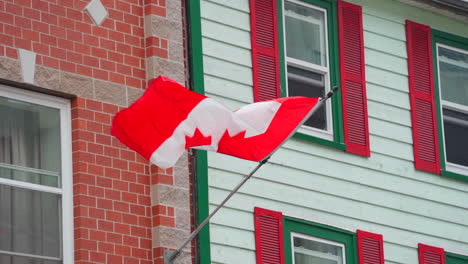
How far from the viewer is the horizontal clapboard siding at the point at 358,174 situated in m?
17.0

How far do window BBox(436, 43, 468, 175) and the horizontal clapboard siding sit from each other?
0.33 m

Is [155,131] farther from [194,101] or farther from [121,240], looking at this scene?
[121,240]

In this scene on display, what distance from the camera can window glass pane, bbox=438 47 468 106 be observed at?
20.2 metres

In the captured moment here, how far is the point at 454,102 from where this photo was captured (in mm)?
20234

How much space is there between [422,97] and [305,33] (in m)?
1.80

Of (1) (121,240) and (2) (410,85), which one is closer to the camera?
(1) (121,240)

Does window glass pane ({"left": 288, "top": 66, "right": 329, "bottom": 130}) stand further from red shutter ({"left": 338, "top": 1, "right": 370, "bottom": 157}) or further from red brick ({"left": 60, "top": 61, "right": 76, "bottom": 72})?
red brick ({"left": 60, "top": 61, "right": 76, "bottom": 72})

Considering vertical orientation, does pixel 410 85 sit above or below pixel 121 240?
above

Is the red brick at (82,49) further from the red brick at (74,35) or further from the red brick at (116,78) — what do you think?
the red brick at (116,78)

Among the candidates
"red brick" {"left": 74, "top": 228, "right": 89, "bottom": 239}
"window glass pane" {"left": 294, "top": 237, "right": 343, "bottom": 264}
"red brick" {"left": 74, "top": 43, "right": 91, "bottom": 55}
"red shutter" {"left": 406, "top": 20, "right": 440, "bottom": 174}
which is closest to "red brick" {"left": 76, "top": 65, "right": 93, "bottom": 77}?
"red brick" {"left": 74, "top": 43, "right": 91, "bottom": 55}

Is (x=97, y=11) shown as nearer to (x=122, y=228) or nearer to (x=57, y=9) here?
(x=57, y=9)

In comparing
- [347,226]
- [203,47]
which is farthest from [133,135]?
[347,226]

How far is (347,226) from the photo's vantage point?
59.0ft

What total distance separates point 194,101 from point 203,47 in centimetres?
253
